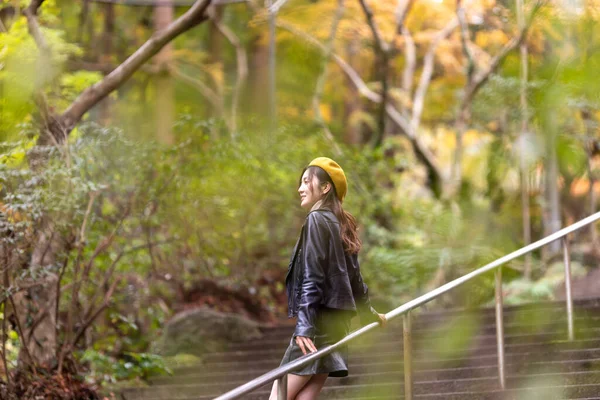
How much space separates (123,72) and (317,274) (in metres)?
3.96

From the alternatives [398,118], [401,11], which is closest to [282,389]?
[398,118]

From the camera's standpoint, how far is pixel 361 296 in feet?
11.6

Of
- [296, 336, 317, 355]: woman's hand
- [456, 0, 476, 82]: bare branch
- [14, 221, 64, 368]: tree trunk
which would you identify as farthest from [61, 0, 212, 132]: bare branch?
[456, 0, 476, 82]: bare branch

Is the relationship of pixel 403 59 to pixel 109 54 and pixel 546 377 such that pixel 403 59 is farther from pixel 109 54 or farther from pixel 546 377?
pixel 546 377

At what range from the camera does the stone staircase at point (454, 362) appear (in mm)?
1376

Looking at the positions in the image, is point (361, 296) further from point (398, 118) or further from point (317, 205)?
point (398, 118)

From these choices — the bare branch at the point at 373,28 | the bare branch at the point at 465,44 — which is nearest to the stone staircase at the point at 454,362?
the bare branch at the point at 465,44

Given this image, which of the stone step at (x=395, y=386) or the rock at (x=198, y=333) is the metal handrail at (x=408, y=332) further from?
the rock at (x=198, y=333)

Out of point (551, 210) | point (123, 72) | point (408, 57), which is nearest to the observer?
point (123, 72)

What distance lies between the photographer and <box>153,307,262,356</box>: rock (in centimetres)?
888

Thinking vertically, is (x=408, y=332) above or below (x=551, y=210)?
below

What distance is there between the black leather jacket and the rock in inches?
224

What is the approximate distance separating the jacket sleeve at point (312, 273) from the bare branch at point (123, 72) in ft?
11.9

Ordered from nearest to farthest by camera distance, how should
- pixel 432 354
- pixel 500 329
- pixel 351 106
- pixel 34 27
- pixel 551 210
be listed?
pixel 432 354
pixel 500 329
pixel 34 27
pixel 551 210
pixel 351 106
